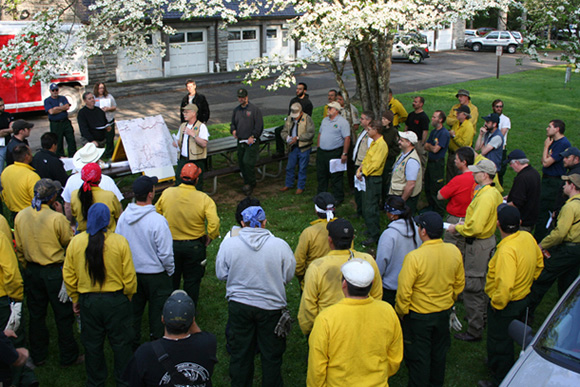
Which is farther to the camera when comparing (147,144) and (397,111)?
(397,111)

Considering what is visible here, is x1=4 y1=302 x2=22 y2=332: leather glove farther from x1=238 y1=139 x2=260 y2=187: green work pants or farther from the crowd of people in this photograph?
x1=238 y1=139 x2=260 y2=187: green work pants

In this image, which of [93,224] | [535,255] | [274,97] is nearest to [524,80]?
[274,97]

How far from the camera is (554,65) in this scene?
32.9 m

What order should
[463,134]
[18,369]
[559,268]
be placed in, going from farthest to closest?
1. [463,134]
2. [559,268]
3. [18,369]

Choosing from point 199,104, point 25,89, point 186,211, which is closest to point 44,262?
point 186,211

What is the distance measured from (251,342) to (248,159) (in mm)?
6028

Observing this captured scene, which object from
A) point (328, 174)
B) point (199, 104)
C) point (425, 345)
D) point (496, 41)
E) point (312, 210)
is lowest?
point (312, 210)

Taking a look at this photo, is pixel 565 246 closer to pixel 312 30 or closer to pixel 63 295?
pixel 63 295

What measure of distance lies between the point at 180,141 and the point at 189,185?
3725 millimetres

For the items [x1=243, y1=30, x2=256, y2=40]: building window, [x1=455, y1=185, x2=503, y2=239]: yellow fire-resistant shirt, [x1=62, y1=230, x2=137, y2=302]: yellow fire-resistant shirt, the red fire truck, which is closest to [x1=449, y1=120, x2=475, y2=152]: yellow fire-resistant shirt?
[x1=455, y1=185, x2=503, y2=239]: yellow fire-resistant shirt

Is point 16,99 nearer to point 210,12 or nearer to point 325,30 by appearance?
point 210,12

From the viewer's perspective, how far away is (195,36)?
1037 inches

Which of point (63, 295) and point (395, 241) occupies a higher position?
point (395, 241)

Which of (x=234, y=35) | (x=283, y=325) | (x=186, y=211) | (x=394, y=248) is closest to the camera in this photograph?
(x=283, y=325)
